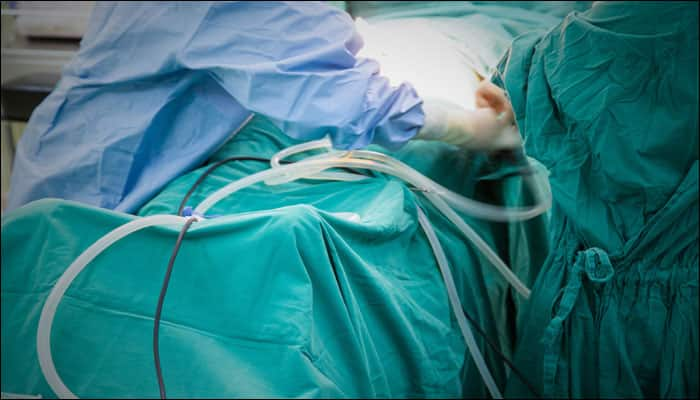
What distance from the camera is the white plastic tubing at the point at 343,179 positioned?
24.8 inches

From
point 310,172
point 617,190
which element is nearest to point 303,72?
point 310,172

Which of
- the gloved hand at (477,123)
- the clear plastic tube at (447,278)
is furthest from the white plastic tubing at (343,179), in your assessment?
the gloved hand at (477,123)

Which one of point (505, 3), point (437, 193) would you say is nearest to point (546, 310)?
point (437, 193)

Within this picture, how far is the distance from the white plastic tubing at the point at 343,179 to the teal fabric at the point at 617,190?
0.16 metres

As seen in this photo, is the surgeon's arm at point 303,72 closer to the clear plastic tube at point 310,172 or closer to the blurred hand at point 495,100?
the clear plastic tube at point 310,172

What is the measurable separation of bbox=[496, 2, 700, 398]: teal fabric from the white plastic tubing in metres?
0.16

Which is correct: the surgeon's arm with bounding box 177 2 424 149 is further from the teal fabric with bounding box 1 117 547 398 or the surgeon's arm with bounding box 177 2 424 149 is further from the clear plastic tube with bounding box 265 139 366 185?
the teal fabric with bounding box 1 117 547 398

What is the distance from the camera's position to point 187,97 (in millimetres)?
1058

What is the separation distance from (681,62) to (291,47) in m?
0.64

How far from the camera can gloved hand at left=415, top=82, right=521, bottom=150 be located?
1.16m

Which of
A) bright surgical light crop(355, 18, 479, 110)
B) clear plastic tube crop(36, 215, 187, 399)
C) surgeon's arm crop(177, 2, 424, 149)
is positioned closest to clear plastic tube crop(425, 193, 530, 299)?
surgeon's arm crop(177, 2, 424, 149)

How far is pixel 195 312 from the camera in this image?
0.68m

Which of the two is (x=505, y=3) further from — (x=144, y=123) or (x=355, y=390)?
(x=355, y=390)

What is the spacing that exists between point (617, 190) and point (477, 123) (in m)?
0.42
